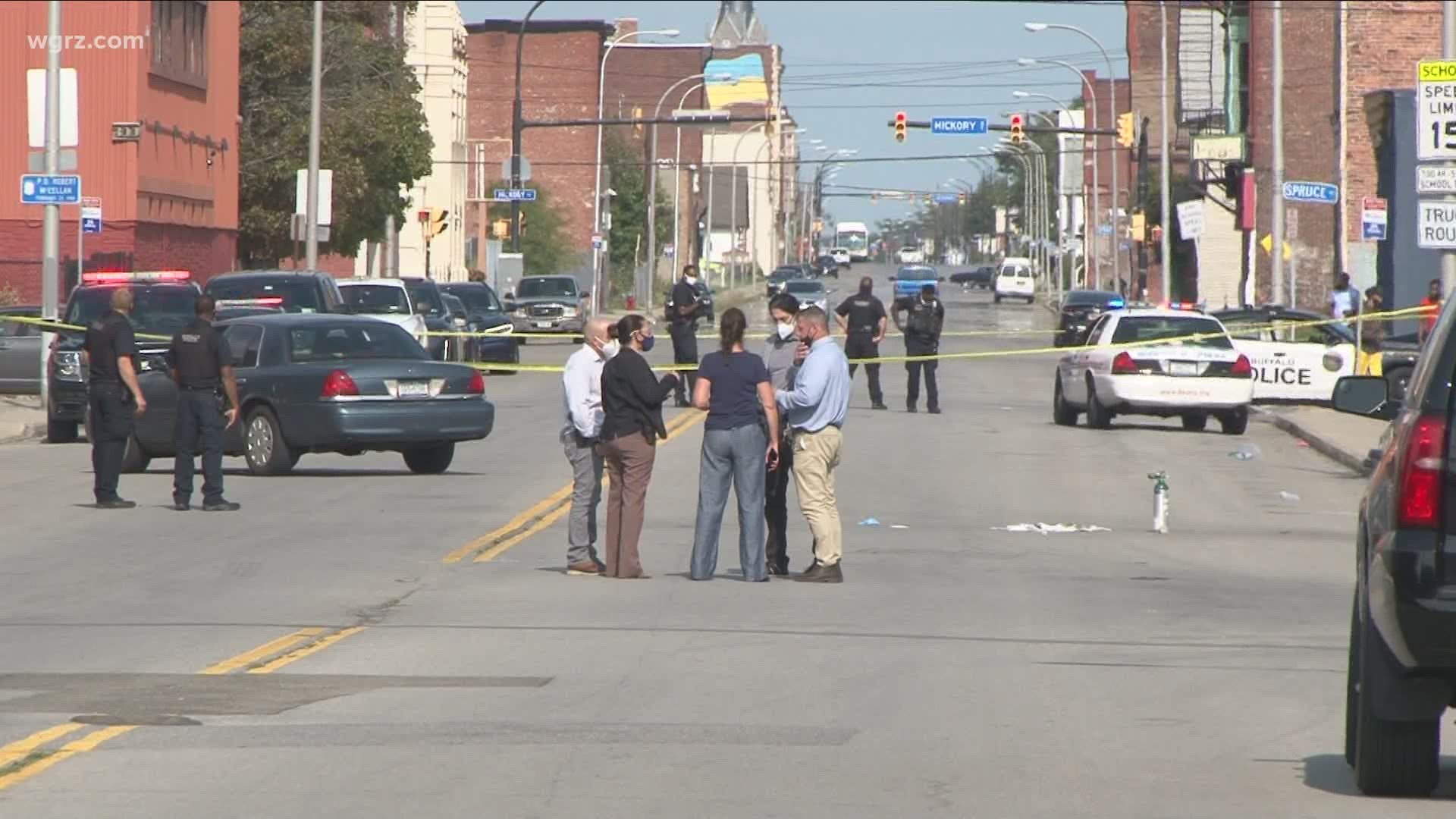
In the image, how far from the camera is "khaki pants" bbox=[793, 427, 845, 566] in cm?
1541

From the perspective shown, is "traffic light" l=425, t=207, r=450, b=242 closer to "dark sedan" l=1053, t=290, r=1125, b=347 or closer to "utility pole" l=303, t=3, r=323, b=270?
"dark sedan" l=1053, t=290, r=1125, b=347

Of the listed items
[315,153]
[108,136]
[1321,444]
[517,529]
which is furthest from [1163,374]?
[108,136]

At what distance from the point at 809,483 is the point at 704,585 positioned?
940 millimetres

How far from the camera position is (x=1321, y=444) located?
28641 mm

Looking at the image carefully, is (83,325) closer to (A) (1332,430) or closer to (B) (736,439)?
(B) (736,439)

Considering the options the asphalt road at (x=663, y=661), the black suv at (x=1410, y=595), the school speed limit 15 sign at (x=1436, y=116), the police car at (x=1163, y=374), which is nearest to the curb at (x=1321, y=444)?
the police car at (x=1163, y=374)

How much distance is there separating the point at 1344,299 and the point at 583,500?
28.3 m

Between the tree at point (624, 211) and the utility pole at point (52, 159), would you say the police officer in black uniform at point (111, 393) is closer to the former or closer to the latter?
the utility pole at point (52, 159)

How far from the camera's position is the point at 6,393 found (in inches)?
1410

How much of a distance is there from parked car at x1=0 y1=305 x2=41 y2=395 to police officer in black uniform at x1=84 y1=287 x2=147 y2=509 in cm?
1531

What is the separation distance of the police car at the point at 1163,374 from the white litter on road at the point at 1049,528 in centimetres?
1045

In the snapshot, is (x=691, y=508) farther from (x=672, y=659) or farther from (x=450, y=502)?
(x=672, y=659)

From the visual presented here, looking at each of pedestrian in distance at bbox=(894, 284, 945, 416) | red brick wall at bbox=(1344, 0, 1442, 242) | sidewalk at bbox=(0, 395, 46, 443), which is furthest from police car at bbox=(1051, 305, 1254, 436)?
red brick wall at bbox=(1344, 0, 1442, 242)

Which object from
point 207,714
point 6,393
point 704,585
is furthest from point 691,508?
point 6,393
